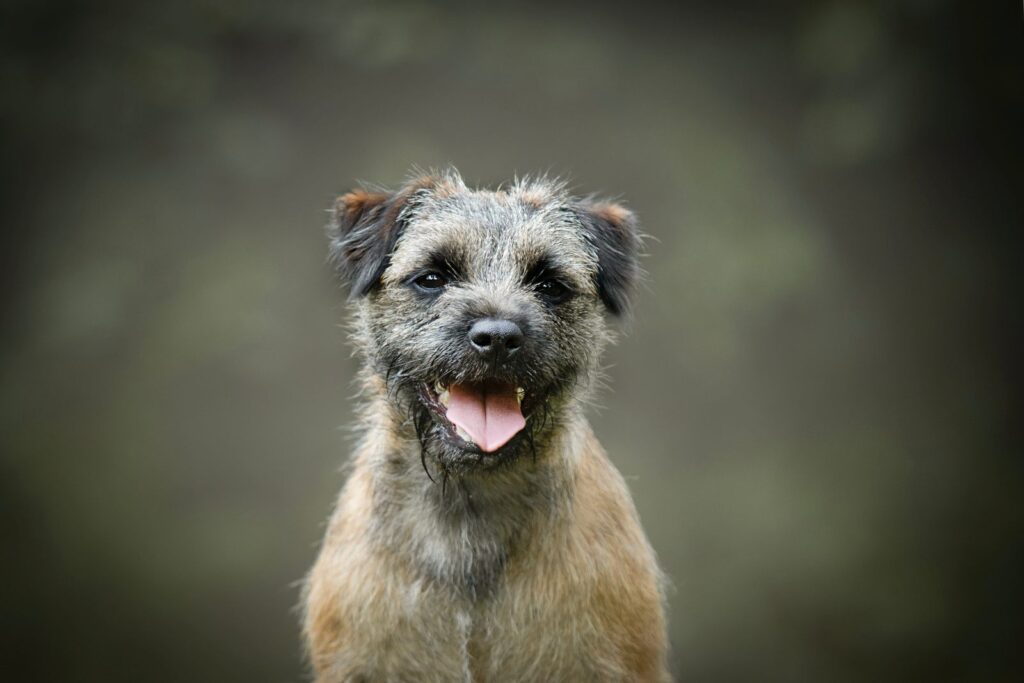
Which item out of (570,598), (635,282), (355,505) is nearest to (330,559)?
(355,505)

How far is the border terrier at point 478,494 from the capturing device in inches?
104

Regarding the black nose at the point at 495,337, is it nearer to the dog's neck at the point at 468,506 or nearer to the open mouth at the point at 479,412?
the open mouth at the point at 479,412

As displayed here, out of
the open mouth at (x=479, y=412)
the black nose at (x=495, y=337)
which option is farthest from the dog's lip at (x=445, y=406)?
the black nose at (x=495, y=337)

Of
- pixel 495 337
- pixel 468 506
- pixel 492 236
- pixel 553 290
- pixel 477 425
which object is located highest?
pixel 492 236

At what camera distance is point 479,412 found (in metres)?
2.56

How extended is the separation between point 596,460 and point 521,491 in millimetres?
333

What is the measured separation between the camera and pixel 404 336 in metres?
2.67

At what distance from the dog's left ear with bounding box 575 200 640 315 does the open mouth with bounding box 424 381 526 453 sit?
449 millimetres

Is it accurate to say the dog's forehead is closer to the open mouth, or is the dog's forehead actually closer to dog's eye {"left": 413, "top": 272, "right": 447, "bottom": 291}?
dog's eye {"left": 413, "top": 272, "right": 447, "bottom": 291}

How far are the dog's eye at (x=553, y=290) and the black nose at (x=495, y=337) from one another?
→ 270 mm

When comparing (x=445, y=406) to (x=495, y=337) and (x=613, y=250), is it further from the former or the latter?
(x=613, y=250)

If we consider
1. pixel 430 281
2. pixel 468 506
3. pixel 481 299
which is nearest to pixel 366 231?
pixel 430 281

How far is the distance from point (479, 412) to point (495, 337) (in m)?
0.21

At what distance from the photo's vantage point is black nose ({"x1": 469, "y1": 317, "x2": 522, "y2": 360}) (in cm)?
245
